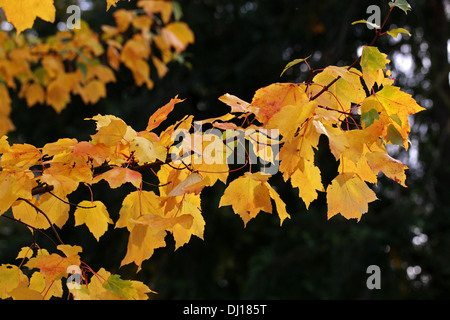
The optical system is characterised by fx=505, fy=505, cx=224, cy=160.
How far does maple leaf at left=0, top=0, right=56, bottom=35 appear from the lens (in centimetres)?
111

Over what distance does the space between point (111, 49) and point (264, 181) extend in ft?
7.69

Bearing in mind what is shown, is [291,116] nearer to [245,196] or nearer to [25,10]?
[245,196]

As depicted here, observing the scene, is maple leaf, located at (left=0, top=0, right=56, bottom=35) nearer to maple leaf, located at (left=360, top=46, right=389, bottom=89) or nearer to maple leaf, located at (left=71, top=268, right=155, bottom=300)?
maple leaf, located at (left=71, top=268, right=155, bottom=300)

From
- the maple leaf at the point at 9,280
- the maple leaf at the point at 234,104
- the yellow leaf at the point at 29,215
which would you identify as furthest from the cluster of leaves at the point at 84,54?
the maple leaf at the point at 234,104

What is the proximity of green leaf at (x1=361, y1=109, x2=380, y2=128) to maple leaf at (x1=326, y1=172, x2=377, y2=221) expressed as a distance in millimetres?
140

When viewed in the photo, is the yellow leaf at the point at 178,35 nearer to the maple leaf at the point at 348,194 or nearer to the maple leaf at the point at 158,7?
the maple leaf at the point at 158,7

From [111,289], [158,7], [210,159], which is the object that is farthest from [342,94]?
[158,7]

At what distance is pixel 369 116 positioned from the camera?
1030 millimetres

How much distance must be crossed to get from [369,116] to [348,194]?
18cm

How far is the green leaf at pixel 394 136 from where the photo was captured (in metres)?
1.04

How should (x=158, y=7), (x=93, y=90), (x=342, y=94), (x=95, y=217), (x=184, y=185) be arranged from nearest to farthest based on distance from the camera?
(x=184, y=185), (x=342, y=94), (x=95, y=217), (x=158, y=7), (x=93, y=90)

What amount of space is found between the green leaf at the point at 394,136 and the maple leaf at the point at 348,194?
117 millimetres

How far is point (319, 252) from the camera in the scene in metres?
3.28
